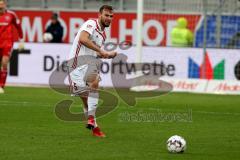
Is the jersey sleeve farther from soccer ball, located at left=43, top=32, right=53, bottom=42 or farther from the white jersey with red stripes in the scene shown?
soccer ball, located at left=43, top=32, right=53, bottom=42

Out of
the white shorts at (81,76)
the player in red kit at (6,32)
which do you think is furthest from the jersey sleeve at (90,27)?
the player in red kit at (6,32)

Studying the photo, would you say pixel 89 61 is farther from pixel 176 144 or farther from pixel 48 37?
pixel 48 37

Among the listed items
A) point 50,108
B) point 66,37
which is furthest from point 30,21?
point 50,108

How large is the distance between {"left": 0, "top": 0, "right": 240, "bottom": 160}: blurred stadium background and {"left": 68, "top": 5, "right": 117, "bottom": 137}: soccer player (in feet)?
1.62

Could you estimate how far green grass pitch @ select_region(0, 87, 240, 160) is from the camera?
11.1 metres

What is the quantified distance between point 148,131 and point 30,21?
19939mm

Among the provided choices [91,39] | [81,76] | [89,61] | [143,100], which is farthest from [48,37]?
[91,39]

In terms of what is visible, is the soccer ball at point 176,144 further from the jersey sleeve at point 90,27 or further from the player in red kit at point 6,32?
the player in red kit at point 6,32

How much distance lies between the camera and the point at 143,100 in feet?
69.5

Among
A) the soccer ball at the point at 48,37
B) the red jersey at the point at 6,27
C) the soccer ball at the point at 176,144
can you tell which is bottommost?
the soccer ball at the point at 48,37

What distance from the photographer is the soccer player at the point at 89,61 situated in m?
13.2

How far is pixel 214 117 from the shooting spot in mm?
16922

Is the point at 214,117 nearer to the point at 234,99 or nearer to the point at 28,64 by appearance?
the point at 234,99

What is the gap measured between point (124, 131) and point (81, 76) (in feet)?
4.02
